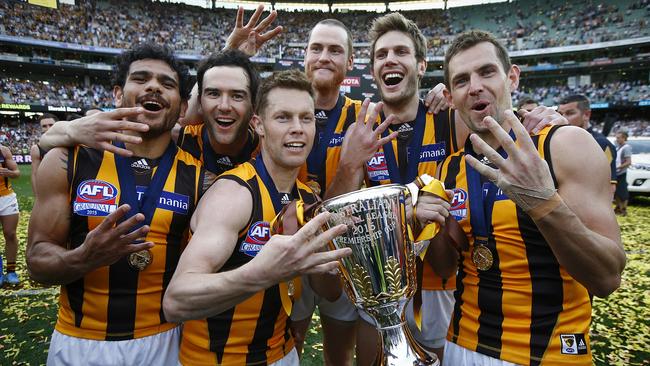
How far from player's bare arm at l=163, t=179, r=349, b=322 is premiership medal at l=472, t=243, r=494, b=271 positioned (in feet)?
2.97

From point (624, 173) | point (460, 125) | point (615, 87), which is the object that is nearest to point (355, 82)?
point (624, 173)

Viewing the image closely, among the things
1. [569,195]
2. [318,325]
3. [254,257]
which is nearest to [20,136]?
[318,325]

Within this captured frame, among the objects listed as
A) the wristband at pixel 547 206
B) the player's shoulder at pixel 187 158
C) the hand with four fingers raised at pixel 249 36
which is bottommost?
the wristband at pixel 547 206

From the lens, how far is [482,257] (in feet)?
6.62

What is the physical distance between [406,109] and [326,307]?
1732 mm

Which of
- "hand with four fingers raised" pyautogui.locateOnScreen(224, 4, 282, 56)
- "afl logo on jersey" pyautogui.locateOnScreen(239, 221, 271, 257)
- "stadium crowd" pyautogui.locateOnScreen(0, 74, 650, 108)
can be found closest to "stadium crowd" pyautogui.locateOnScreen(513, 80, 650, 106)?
"stadium crowd" pyautogui.locateOnScreen(0, 74, 650, 108)

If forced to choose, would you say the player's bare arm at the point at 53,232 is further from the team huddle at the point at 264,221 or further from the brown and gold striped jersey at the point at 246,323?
the brown and gold striped jersey at the point at 246,323

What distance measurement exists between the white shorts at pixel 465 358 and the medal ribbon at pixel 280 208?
87 cm

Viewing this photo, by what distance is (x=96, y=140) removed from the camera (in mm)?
2096

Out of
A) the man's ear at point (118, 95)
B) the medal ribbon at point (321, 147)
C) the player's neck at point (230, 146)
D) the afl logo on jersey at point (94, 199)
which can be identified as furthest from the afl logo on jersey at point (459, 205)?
the man's ear at point (118, 95)

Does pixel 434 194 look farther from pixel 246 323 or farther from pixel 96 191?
pixel 96 191

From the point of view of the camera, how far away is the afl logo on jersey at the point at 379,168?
294cm

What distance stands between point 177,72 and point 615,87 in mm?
46773

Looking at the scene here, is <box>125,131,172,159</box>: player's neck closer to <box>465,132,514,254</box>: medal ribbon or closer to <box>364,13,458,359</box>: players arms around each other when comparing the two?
<box>364,13,458,359</box>: players arms around each other
